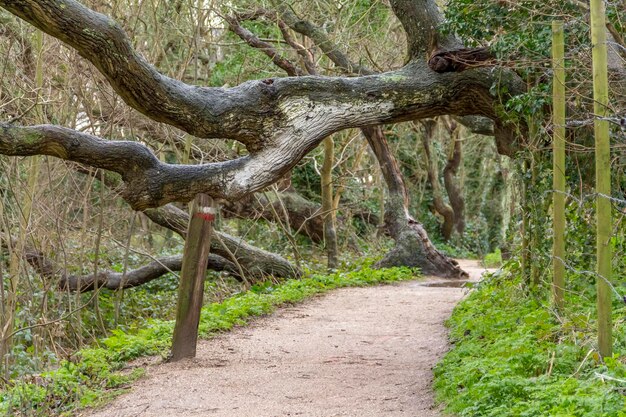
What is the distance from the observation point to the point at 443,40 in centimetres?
1005

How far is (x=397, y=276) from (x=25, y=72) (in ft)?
29.8

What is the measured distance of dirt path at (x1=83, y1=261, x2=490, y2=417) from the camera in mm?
6551

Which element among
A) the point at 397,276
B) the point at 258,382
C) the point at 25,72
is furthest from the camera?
the point at 397,276

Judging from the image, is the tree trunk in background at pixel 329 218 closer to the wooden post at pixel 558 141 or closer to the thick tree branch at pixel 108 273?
the thick tree branch at pixel 108 273

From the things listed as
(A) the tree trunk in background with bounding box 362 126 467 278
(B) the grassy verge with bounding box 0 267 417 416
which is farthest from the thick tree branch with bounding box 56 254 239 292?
(A) the tree trunk in background with bounding box 362 126 467 278

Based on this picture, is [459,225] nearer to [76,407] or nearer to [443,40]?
[443,40]

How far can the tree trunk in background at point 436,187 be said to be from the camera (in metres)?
26.8

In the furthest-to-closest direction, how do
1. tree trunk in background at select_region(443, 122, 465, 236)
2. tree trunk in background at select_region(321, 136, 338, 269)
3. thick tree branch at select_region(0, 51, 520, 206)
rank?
tree trunk in background at select_region(443, 122, 465, 236) < tree trunk in background at select_region(321, 136, 338, 269) < thick tree branch at select_region(0, 51, 520, 206)

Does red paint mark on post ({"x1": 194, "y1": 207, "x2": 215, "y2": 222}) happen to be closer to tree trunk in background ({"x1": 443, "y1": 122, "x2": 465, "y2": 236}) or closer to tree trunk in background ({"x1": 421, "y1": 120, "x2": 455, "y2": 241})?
tree trunk in background ({"x1": 421, "y1": 120, "x2": 455, "y2": 241})

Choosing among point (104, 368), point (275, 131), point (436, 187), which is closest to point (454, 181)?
point (436, 187)

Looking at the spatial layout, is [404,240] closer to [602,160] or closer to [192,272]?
[192,272]

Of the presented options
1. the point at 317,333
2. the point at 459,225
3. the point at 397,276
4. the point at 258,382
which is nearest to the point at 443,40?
the point at 317,333

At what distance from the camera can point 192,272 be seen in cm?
834

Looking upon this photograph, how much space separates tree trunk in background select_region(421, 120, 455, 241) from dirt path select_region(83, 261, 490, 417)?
14.7 metres
